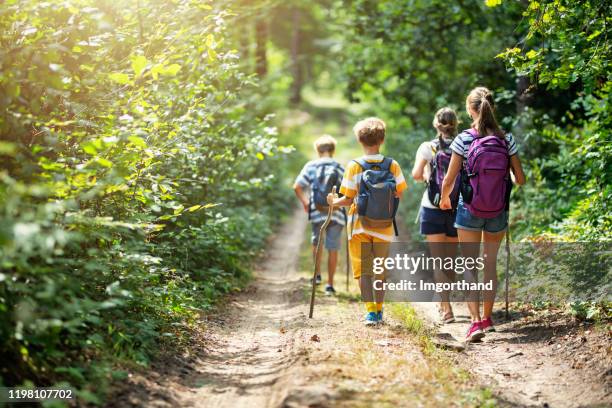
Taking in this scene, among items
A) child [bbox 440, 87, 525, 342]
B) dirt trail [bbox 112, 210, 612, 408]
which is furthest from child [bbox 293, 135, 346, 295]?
child [bbox 440, 87, 525, 342]

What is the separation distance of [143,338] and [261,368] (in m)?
1.12

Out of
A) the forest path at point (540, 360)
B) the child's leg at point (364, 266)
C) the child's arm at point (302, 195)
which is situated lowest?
the forest path at point (540, 360)

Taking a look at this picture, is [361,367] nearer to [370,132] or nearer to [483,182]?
[483,182]

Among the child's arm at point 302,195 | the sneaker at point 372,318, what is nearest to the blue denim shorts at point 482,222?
the sneaker at point 372,318

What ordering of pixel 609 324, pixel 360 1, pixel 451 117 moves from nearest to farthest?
pixel 609 324
pixel 451 117
pixel 360 1

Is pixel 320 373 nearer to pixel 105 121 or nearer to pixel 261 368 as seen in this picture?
pixel 261 368

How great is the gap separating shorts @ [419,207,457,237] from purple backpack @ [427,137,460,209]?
0.16 m

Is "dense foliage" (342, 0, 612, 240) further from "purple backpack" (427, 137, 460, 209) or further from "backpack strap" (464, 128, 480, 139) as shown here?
"purple backpack" (427, 137, 460, 209)

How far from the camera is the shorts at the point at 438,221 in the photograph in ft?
25.9

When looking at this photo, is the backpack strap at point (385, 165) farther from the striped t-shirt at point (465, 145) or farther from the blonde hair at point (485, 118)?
the blonde hair at point (485, 118)

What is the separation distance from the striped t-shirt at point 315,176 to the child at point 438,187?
218cm

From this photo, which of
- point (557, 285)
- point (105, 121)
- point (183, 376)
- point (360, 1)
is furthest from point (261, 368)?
point (360, 1)

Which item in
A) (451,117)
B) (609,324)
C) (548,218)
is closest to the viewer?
(609,324)

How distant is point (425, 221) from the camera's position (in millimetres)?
7949
